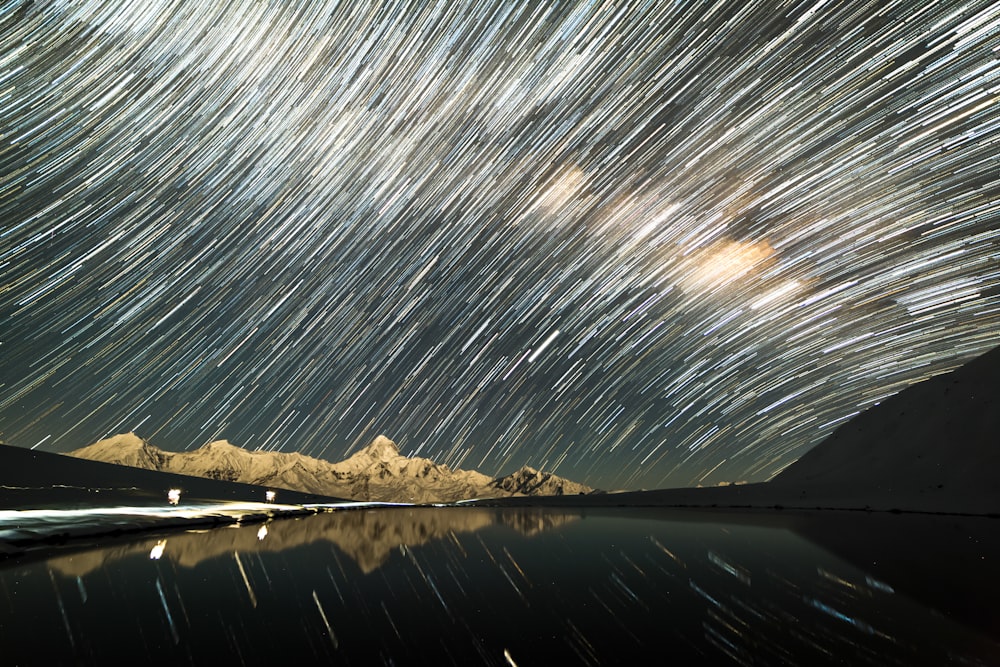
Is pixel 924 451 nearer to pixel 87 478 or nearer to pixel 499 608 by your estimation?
pixel 499 608

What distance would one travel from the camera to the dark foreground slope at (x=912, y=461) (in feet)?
173

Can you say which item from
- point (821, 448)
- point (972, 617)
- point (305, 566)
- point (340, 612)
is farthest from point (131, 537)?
point (821, 448)

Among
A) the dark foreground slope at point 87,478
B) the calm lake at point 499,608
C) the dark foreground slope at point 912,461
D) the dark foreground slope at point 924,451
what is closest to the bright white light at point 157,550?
the calm lake at point 499,608

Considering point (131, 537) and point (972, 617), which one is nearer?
point (972, 617)

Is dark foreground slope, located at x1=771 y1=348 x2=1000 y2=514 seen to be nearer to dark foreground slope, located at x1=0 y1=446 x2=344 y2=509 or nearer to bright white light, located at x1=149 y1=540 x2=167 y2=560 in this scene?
bright white light, located at x1=149 y1=540 x2=167 y2=560

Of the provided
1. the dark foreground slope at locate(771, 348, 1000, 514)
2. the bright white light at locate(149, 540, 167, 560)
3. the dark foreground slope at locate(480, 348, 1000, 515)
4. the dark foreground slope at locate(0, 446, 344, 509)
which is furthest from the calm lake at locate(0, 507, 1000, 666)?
the dark foreground slope at locate(0, 446, 344, 509)

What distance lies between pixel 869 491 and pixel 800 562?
64.9m

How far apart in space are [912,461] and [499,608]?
82.8m

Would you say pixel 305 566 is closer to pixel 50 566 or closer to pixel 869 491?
pixel 50 566

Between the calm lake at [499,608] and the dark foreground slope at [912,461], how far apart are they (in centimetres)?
4512

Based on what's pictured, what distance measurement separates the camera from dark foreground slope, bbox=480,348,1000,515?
173 ft

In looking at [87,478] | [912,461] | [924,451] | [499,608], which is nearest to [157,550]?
[499,608]

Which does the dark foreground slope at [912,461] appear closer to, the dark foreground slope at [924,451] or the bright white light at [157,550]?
the dark foreground slope at [924,451]

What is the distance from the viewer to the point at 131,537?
65.0 feet
